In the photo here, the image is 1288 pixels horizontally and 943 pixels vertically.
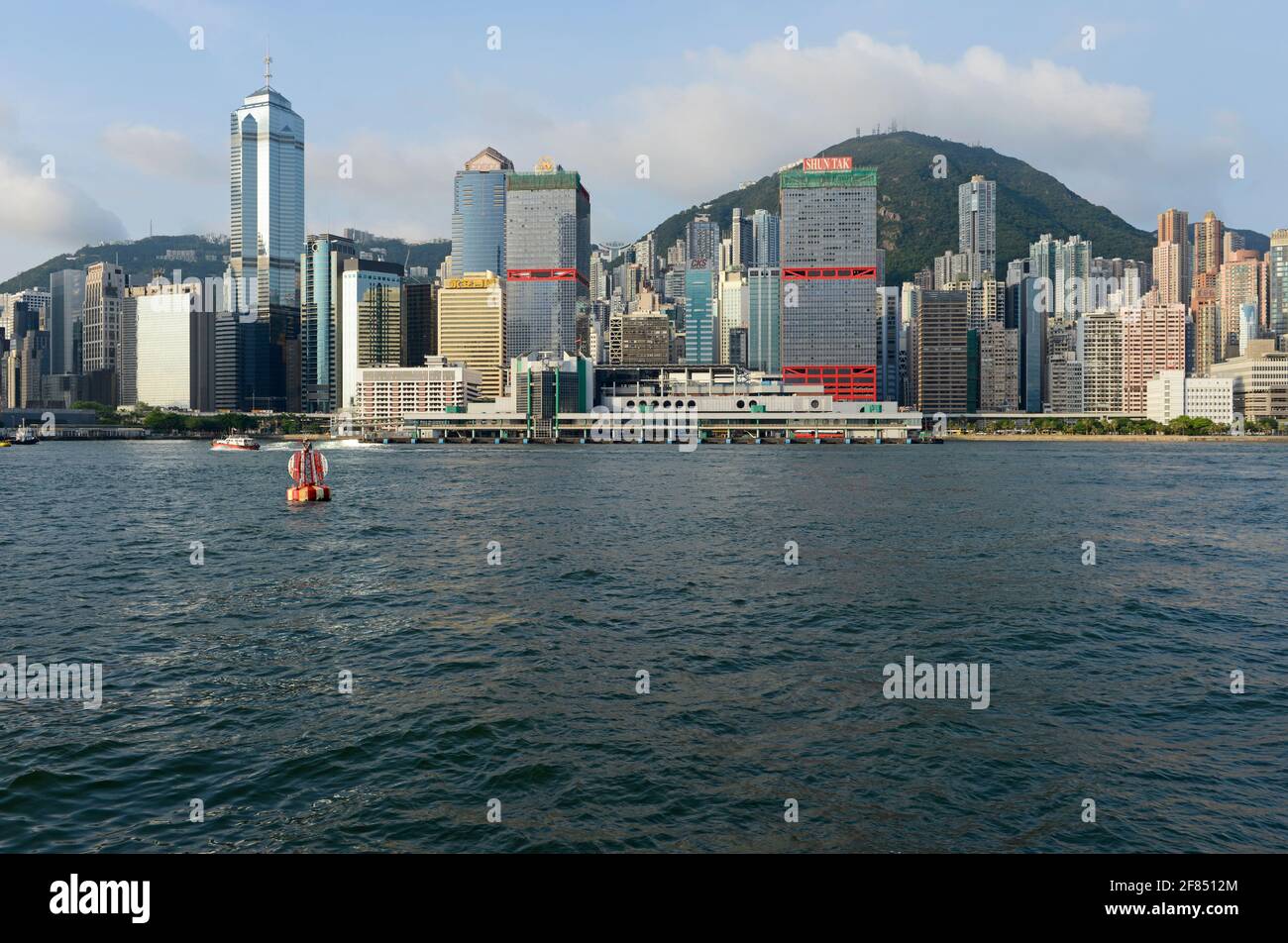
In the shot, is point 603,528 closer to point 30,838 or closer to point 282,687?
point 282,687

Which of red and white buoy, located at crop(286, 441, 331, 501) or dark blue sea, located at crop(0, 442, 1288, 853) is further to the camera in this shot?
red and white buoy, located at crop(286, 441, 331, 501)

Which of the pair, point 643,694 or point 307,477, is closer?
point 643,694

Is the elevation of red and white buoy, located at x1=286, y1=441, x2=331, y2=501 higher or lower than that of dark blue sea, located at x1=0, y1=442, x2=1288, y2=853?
higher

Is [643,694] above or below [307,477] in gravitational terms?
below

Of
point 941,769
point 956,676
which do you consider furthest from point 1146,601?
point 941,769
